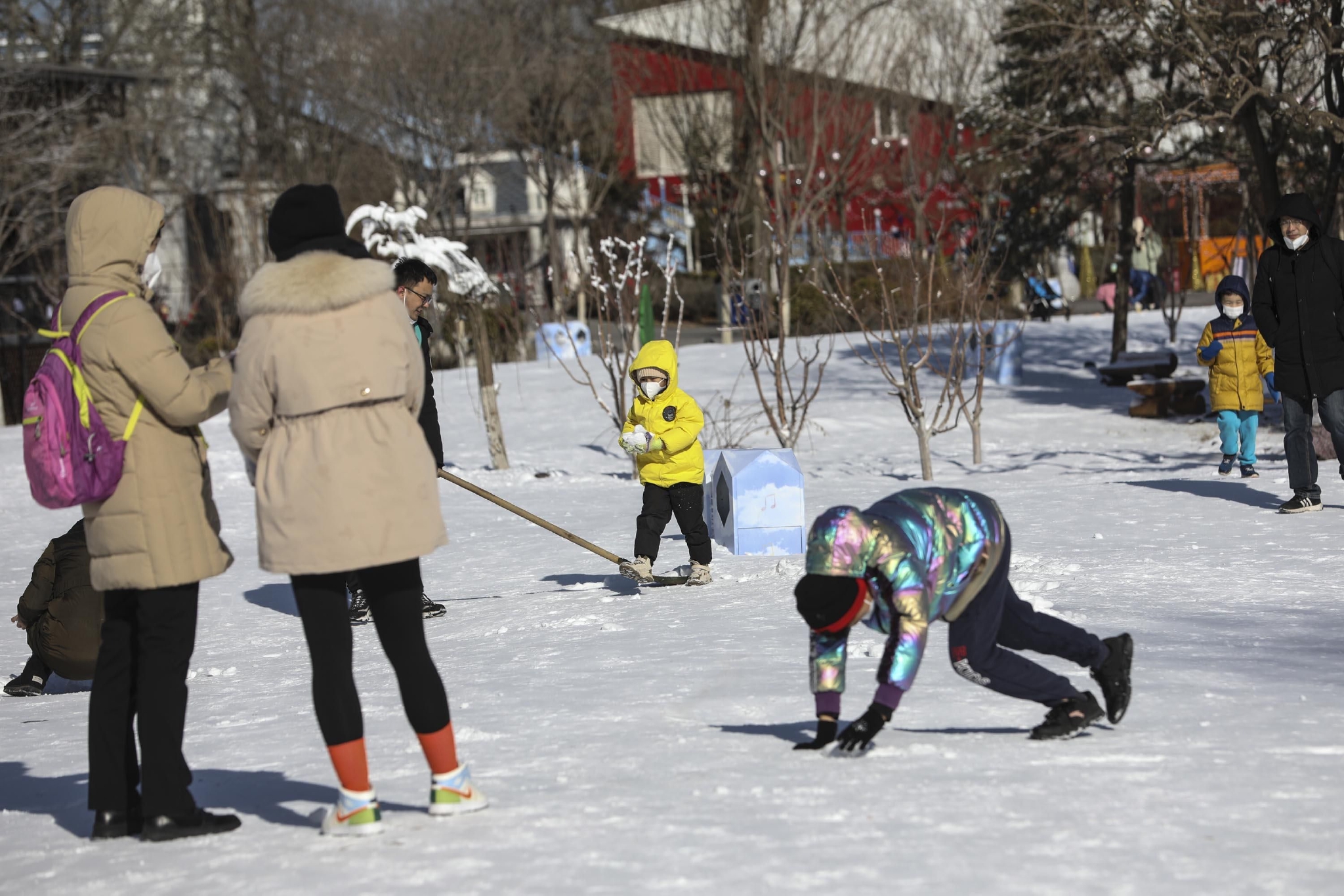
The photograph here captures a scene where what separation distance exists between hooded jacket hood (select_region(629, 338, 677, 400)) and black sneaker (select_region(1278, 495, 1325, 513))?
374 cm

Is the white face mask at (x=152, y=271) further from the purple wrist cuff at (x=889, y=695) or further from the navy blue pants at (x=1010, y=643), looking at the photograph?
the navy blue pants at (x=1010, y=643)

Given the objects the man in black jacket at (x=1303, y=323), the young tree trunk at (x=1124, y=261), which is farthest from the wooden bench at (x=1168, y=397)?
the man in black jacket at (x=1303, y=323)

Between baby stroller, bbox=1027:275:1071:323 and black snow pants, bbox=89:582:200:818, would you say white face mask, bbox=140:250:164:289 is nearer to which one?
black snow pants, bbox=89:582:200:818

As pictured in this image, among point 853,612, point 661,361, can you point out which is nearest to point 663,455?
point 661,361

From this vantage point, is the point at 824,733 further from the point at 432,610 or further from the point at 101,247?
the point at 432,610

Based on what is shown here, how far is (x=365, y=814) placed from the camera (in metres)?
3.65

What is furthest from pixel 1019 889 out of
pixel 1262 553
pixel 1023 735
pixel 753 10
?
pixel 753 10

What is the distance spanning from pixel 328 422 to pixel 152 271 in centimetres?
156

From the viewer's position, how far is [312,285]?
3.62 meters

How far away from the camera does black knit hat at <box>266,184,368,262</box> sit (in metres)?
3.73

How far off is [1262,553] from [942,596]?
4.13 metres

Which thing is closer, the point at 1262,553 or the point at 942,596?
the point at 942,596

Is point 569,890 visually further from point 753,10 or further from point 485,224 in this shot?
point 485,224

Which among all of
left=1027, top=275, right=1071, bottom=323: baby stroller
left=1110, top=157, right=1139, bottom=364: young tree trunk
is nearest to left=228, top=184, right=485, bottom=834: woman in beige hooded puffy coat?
left=1110, top=157, right=1139, bottom=364: young tree trunk
